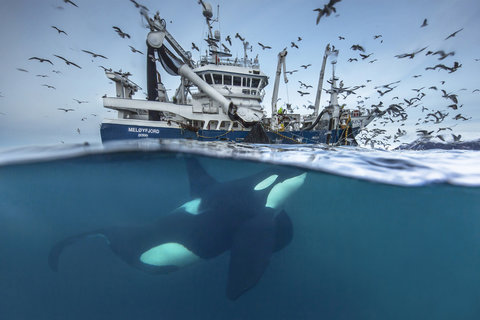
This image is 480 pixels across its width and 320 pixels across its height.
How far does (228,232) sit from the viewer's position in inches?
216

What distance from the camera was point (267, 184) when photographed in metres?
6.06

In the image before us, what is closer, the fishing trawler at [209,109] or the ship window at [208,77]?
the fishing trawler at [209,109]

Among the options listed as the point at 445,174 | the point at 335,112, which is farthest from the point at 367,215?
the point at 335,112

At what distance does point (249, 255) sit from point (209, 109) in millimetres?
15636

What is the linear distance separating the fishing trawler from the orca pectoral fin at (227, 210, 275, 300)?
31.9 feet

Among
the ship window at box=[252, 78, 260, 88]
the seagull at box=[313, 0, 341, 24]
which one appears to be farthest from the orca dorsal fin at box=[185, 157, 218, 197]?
the ship window at box=[252, 78, 260, 88]

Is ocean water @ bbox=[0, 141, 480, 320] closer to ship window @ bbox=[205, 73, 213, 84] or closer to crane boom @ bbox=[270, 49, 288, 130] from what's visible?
ship window @ bbox=[205, 73, 213, 84]

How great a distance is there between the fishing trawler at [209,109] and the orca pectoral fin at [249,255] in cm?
972

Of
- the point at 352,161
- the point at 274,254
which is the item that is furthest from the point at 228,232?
the point at 352,161

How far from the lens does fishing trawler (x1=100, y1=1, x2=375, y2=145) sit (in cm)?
1541

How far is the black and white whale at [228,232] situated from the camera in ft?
13.1

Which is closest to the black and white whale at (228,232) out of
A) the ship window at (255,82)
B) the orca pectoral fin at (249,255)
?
the orca pectoral fin at (249,255)

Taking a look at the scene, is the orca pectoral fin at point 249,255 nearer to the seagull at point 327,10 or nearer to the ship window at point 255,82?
the seagull at point 327,10

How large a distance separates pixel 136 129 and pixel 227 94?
357 inches
